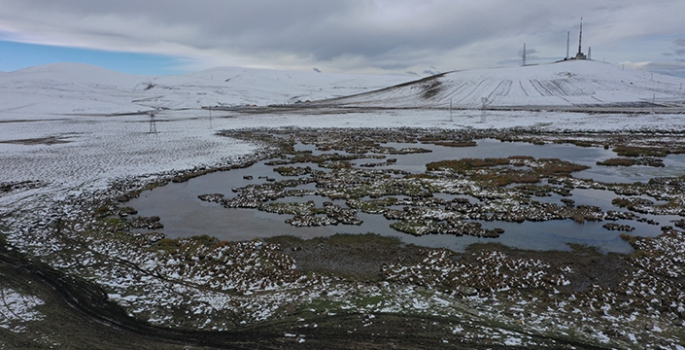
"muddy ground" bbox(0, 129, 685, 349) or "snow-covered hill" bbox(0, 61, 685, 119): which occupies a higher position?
"snow-covered hill" bbox(0, 61, 685, 119)

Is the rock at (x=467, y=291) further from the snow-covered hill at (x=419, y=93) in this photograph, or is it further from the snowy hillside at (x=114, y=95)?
the snowy hillside at (x=114, y=95)

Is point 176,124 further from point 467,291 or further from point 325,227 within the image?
point 467,291

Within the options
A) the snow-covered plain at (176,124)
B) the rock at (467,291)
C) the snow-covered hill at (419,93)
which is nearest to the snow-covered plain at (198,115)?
the snow-covered plain at (176,124)

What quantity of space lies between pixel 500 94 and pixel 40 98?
151040 millimetres

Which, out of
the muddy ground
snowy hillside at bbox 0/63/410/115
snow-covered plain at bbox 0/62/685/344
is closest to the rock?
the muddy ground

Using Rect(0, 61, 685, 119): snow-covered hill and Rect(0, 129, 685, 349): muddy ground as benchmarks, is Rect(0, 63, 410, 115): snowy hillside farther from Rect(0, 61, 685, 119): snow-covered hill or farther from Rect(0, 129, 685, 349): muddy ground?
Rect(0, 129, 685, 349): muddy ground

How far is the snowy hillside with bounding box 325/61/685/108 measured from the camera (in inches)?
4365

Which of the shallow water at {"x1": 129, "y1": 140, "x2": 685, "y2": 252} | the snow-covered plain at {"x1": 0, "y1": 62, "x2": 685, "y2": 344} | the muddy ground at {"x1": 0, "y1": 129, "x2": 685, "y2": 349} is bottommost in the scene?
the muddy ground at {"x1": 0, "y1": 129, "x2": 685, "y2": 349}

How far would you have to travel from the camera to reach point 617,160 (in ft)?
105

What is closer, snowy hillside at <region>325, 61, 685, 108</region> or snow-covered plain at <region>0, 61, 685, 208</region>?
snow-covered plain at <region>0, 61, 685, 208</region>

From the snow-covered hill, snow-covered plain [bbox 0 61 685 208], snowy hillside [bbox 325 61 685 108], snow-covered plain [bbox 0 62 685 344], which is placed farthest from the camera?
the snow-covered hill

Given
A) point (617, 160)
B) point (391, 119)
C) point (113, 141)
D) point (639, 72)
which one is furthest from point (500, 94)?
point (113, 141)

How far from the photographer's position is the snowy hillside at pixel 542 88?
111m

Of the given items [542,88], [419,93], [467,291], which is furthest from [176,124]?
[542,88]
